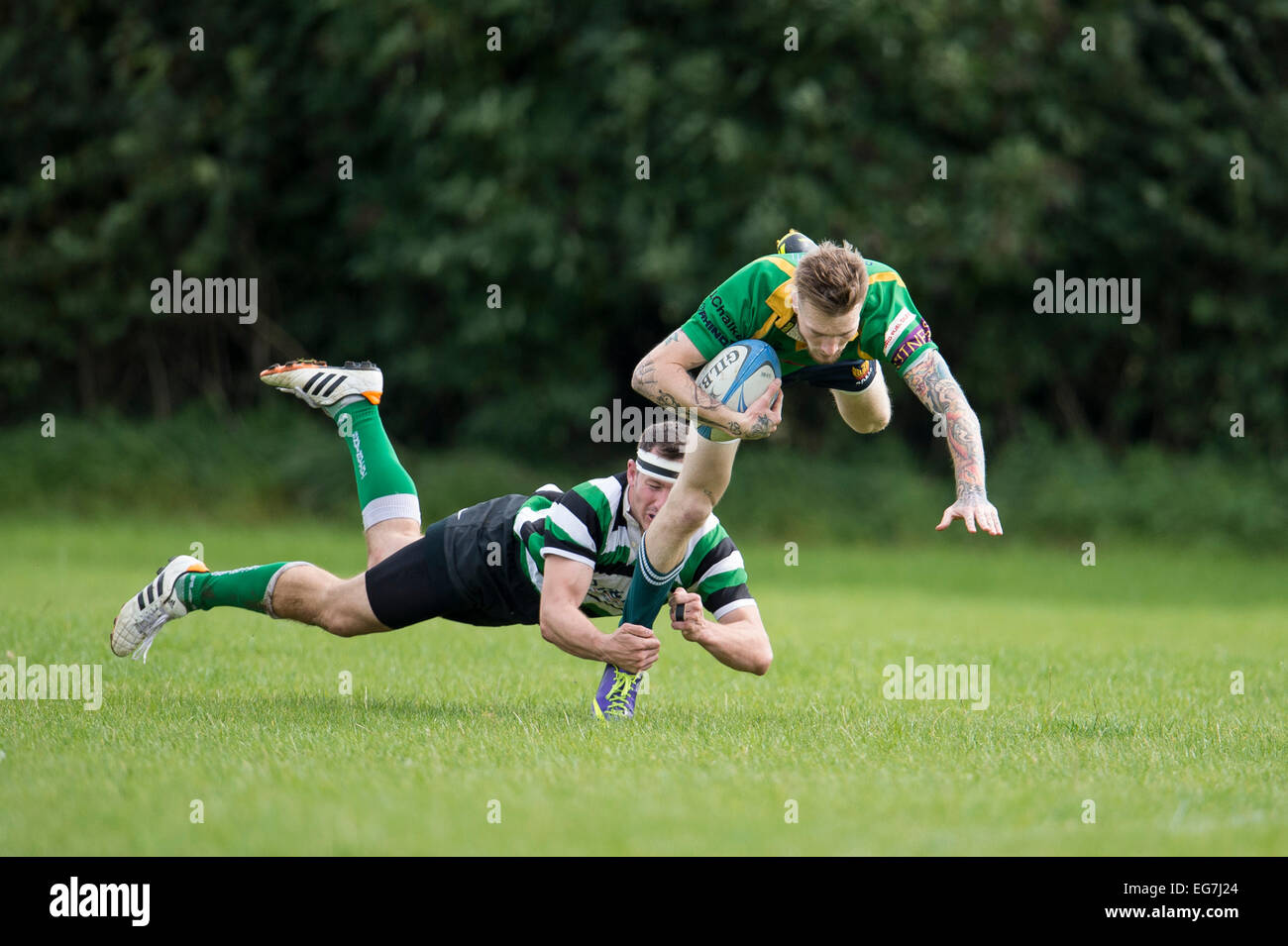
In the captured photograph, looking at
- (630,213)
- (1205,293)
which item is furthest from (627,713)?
(1205,293)

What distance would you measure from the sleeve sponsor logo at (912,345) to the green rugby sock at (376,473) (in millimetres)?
2658

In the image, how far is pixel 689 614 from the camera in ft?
18.6

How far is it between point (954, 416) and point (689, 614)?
140cm

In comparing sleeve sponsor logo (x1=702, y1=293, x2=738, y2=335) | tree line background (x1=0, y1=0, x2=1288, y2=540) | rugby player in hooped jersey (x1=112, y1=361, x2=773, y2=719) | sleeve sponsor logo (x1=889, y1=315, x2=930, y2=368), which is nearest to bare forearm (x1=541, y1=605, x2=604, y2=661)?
rugby player in hooped jersey (x1=112, y1=361, x2=773, y2=719)

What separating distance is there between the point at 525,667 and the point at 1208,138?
14.3 m

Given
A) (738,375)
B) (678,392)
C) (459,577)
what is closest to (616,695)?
(459,577)

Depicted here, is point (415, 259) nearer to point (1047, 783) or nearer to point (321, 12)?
point (321, 12)

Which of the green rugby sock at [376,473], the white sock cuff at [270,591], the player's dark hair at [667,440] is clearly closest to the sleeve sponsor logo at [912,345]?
the player's dark hair at [667,440]

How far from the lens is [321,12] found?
778 inches

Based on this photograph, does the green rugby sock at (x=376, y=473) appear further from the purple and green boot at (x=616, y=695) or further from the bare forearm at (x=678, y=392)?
the bare forearm at (x=678, y=392)

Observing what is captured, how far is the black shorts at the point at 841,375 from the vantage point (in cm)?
653

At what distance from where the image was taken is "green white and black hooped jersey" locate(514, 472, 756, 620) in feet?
20.2

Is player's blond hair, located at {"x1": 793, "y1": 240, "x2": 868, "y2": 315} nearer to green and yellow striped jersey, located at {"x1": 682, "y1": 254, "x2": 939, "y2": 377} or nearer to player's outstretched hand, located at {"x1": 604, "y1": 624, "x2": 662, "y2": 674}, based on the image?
green and yellow striped jersey, located at {"x1": 682, "y1": 254, "x2": 939, "y2": 377}

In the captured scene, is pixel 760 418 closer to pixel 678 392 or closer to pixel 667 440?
pixel 678 392
